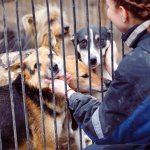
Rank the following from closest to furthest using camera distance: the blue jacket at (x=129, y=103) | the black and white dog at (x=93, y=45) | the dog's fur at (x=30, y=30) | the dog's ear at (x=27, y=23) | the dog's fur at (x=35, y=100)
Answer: the blue jacket at (x=129, y=103) → the dog's fur at (x=35, y=100) → the black and white dog at (x=93, y=45) → the dog's fur at (x=30, y=30) → the dog's ear at (x=27, y=23)

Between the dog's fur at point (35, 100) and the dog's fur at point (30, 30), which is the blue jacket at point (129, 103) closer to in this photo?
the dog's fur at point (35, 100)

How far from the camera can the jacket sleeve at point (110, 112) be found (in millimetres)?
1892

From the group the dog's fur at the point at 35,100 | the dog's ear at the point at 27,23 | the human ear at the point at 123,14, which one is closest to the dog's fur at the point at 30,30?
the dog's ear at the point at 27,23

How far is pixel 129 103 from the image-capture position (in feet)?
6.19

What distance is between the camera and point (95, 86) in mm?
3152

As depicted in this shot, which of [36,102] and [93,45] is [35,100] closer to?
[36,102]

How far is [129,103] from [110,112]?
0.09 m

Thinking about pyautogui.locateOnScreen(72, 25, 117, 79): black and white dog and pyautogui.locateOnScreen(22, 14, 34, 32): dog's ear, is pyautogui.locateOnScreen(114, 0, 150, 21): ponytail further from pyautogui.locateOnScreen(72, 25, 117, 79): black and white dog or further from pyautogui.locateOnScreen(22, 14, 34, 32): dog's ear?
pyautogui.locateOnScreen(22, 14, 34, 32): dog's ear

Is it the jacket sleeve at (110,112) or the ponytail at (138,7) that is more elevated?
the ponytail at (138,7)

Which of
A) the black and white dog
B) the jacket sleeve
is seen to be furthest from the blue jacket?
the black and white dog

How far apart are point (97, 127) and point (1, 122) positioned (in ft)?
4.25

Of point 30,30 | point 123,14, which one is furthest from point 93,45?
point 123,14

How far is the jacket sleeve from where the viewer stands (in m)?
1.89

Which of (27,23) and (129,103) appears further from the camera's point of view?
(27,23)
